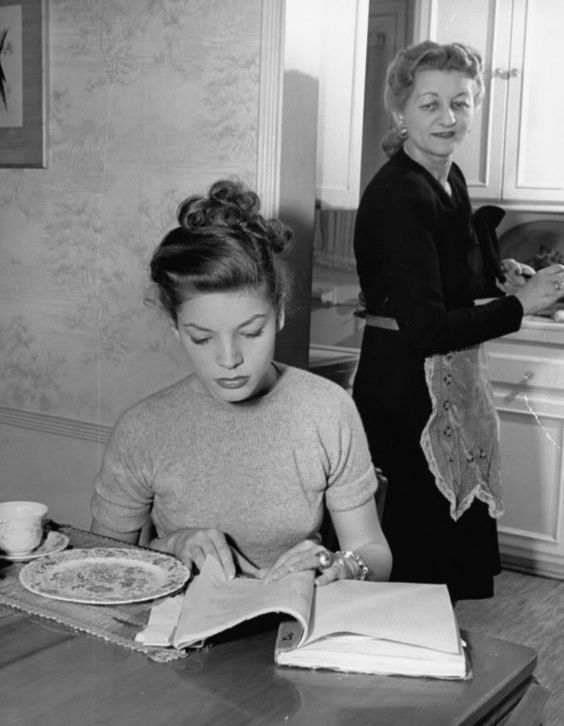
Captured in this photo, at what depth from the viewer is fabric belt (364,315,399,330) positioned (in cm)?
233

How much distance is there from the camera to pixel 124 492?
1595 mm

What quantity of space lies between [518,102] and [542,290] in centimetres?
170

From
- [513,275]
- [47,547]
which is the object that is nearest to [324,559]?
[47,547]

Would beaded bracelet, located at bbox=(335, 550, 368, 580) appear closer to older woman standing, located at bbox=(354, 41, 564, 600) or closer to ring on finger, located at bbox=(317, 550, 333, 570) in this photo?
ring on finger, located at bbox=(317, 550, 333, 570)

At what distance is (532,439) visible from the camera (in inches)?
143

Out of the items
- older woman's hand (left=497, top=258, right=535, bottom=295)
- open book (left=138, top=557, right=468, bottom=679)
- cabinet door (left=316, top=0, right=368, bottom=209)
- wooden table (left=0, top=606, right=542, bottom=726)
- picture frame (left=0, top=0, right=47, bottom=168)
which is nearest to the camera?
wooden table (left=0, top=606, right=542, bottom=726)

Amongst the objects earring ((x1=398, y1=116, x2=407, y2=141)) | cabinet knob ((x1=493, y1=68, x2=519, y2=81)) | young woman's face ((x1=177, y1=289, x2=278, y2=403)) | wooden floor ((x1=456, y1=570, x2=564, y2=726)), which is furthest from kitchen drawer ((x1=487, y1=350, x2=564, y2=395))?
young woman's face ((x1=177, y1=289, x2=278, y2=403))

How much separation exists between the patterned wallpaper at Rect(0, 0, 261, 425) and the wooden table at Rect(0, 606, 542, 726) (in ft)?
4.45

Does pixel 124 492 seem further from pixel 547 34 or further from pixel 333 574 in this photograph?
pixel 547 34

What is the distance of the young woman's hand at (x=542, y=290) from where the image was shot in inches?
91.7

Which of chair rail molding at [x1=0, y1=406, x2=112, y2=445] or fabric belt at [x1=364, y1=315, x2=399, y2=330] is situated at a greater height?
fabric belt at [x1=364, y1=315, x2=399, y2=330]

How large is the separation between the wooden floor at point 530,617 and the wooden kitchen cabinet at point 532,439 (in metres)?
0.13

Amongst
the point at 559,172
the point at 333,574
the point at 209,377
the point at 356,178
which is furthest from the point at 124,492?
the point at 559,172

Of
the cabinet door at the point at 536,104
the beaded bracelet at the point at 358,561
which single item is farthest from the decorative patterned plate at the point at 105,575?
the cabinet door at the point at 536,104
